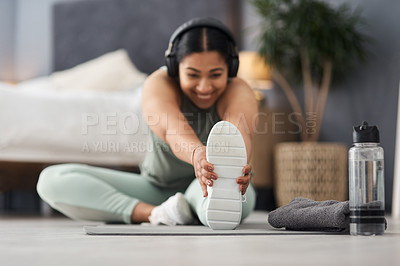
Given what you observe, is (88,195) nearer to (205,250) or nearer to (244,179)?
(244,179)

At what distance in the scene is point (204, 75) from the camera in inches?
60.1

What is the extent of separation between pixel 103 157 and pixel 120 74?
1.36m

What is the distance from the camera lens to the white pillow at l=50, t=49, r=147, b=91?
12.6 ft

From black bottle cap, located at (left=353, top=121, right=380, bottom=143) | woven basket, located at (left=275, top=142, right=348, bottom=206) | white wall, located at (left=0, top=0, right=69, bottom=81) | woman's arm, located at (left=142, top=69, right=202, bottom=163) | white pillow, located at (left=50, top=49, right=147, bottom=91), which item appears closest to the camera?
black bottle cap, located at (left=353, top=121, right=380, bottom=143)

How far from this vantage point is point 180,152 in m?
1.42

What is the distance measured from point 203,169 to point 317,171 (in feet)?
6.25

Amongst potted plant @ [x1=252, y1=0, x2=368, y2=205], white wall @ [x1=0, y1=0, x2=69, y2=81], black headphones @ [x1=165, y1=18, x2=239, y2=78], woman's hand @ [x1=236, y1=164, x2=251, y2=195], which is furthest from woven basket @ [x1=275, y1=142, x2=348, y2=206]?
white wall @ [x1=0, y1=0, x2=69, y2=81]

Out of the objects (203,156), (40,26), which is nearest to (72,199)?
(203,156)

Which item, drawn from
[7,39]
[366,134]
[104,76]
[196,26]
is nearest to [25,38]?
[7,39]

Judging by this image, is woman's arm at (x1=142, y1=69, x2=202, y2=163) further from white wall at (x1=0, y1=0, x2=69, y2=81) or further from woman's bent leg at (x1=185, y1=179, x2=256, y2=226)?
white wall at (x1=0, y1=0, x2=69, y2=81)

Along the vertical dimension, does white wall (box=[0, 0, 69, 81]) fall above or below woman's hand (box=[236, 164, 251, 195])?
above

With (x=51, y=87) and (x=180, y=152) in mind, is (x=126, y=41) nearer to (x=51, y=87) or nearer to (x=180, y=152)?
(x=51, y=87)

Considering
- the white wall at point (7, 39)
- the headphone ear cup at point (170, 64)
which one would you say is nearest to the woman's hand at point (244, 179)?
the headphone ear cup at point (170, 64)

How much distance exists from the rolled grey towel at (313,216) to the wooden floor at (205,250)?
5cm
